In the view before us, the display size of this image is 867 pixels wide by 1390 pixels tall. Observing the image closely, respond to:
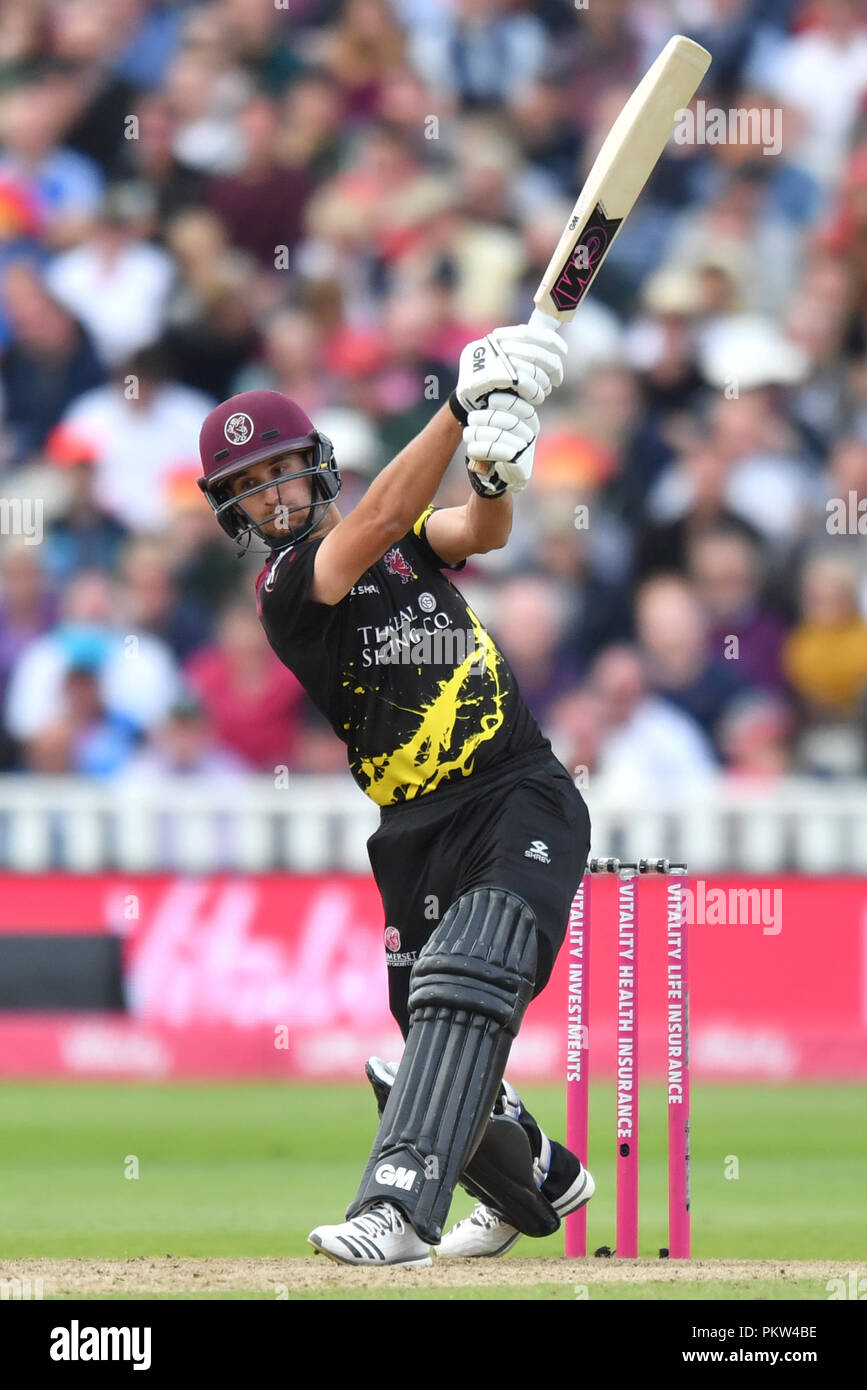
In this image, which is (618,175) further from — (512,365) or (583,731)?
(583,731)

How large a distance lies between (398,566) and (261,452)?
42cm

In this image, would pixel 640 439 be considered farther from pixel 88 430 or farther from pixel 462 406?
pixel 462 406

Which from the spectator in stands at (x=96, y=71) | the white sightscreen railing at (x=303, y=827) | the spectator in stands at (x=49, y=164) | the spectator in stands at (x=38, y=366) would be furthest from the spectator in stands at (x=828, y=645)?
the spectator in stands at (x=96, y=71)

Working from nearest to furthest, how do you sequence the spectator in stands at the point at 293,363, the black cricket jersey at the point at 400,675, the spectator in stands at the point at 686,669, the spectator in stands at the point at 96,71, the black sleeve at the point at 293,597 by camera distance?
the black sleeve at the point at 293,597 < the black cricket jersey at the point at 400,675 < the spectator in stands at the point at 686,669 < the spectator in stands at the point at 293,363 < the spectator in stands at the point at 96,71

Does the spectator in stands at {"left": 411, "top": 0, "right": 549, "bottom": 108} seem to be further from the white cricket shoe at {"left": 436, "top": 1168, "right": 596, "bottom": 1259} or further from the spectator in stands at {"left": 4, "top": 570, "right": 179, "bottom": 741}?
the white cricket shoe at {"left": 436, "top": 1168, "right": 596, "bottom": 1259}

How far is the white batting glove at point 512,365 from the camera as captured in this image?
4945 mm

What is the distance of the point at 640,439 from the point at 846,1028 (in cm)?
310

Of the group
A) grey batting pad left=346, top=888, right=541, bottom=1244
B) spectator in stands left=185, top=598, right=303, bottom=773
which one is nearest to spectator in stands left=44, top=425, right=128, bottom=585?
spectator in stands left=185, top=598, right=303, bottom=773

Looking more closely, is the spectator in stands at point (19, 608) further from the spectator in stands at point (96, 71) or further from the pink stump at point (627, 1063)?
the pink stump at point (627, 1063)

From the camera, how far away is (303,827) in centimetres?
1042

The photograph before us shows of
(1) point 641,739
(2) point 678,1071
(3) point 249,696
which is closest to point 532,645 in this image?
(1) point 641,739

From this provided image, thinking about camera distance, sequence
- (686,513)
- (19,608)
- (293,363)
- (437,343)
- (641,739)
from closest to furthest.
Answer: (641,739)
(686,513)
(19,608)
(437,343)
(293,363)

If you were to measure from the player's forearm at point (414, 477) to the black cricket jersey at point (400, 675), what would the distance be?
1.13 feet

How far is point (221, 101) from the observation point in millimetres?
12570
